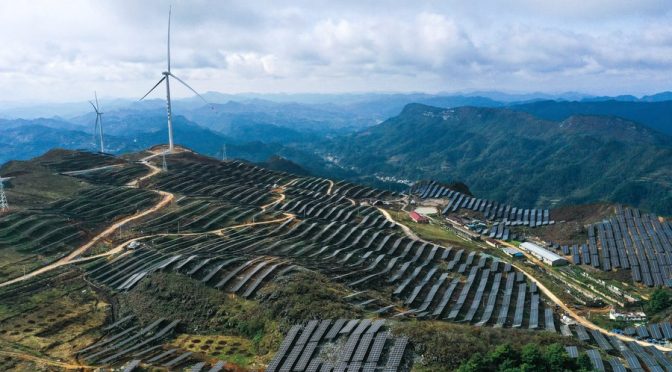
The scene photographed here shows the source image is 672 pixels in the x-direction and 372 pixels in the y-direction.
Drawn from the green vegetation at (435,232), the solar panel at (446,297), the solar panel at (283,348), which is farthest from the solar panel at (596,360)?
the green vegetation at (435,232)

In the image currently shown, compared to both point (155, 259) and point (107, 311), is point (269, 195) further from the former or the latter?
point (107, 311)

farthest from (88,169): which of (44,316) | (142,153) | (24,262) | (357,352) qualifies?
(357,352)

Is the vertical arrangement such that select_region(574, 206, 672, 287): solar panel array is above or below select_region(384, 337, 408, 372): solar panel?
below

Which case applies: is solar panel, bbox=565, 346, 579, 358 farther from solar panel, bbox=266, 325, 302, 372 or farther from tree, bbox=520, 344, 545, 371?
solar panel, bbox=266, 325, 302, 372

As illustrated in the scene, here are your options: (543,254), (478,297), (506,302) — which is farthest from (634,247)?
(478,297)

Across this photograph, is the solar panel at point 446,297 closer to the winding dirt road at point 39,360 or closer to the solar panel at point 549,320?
the solar panel at point 549,320

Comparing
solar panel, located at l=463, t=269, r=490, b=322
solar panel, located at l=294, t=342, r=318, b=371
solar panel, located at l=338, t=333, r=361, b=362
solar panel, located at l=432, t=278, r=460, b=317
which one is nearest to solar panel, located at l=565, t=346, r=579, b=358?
solar panel, located at l=463, t=269, r=490, b=322
